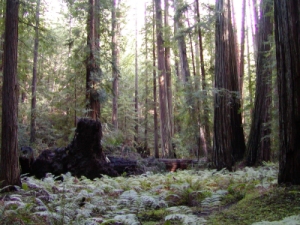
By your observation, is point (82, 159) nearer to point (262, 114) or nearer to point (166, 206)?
point (166, 206)

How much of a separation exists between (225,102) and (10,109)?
23.6 feet

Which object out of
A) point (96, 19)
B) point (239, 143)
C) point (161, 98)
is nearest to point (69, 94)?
point (96, 19)

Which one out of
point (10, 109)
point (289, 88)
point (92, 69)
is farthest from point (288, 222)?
point (92, 69)

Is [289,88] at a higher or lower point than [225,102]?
lower

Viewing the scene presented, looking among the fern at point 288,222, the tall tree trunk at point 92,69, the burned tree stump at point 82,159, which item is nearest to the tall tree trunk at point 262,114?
the burned tree stump at point 82,159

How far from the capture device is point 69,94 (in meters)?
15.3

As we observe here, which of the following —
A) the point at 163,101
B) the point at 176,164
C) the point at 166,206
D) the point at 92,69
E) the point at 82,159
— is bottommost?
the point at 176,164

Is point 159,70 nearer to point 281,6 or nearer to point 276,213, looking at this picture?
point 281,6

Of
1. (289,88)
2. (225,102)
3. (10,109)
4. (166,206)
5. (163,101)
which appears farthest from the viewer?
(163,101)

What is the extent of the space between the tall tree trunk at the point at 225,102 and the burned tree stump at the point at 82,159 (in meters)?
3.84

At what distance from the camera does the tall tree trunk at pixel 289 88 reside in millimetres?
3715

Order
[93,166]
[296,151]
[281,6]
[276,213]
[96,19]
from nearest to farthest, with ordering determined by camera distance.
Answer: [276,213] → [296,151] → [281,6] → [93,166] → [96,19]

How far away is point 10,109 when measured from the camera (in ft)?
20.0

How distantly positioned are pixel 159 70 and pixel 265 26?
873cm
